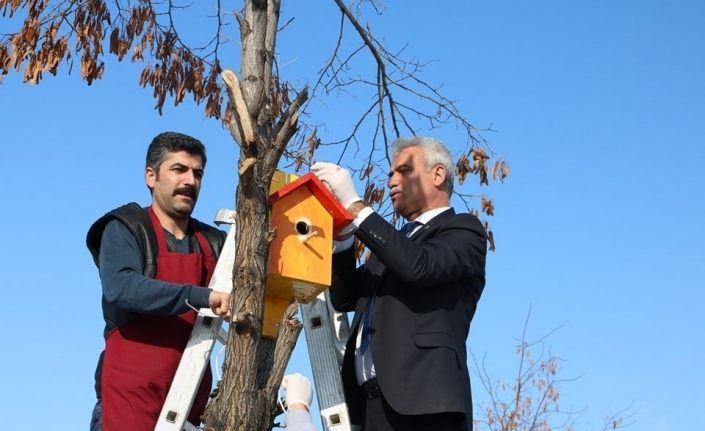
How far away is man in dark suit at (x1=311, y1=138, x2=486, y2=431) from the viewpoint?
3965 millimetres

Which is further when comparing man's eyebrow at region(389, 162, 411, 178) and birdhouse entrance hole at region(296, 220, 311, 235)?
man's eyebrow at region(389, 162, 411, 178)

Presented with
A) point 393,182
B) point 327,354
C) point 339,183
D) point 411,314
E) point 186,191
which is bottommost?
point 327,354

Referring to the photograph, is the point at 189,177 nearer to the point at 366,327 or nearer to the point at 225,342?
the point at 225,342

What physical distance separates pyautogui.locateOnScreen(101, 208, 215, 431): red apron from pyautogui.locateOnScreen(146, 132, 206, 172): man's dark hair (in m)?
0.34

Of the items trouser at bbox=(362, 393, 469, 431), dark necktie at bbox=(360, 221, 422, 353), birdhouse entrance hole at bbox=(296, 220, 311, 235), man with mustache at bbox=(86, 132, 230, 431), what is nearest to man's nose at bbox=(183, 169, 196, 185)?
man with mustache at bbox=(86, 132, 230, 431)

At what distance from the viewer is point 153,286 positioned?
3.87m

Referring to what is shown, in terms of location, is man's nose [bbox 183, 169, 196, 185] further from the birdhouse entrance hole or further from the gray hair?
the gray hair

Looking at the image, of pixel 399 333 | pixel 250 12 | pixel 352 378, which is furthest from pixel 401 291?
pixel 250 12

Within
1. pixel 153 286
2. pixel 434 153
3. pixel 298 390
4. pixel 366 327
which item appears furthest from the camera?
pixel 434 153

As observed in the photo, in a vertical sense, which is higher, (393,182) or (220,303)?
(393,182)

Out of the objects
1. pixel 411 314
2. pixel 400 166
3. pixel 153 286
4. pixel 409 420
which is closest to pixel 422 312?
pixel 411 314

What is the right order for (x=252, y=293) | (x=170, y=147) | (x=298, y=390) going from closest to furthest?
(x=298, y=390)
(x=252, y=293)
(x=170, y=147)

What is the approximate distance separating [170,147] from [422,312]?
4.51 feet

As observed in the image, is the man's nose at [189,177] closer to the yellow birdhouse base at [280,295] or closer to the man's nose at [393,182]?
the yellow birdhouse base at [280,295]
